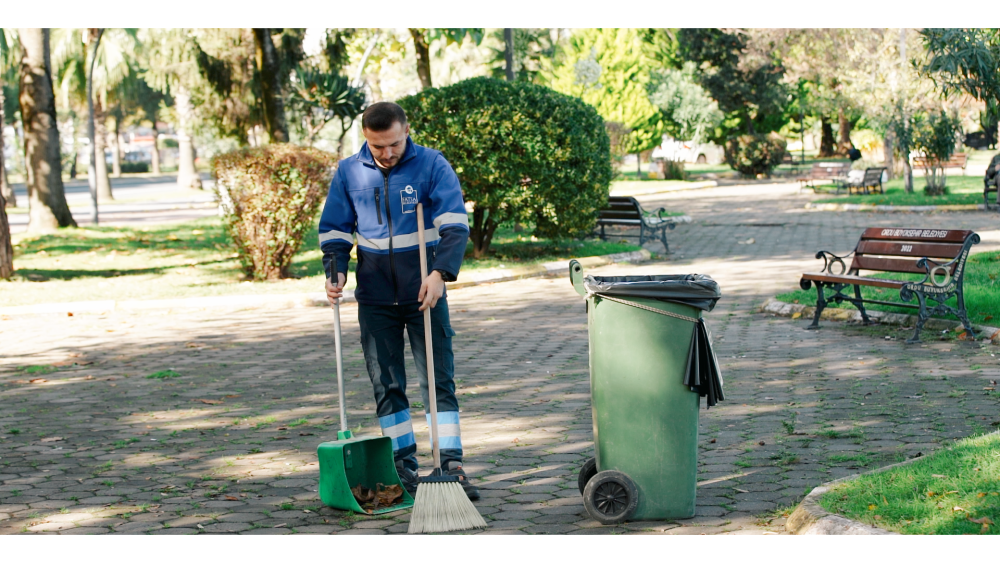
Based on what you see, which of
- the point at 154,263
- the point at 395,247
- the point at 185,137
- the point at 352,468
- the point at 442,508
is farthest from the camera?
the point at 185,137

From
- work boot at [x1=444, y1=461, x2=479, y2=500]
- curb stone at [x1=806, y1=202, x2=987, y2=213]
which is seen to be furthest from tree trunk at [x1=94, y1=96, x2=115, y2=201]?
work boot at [x1=444, y1=461, x2=479, y2=500]

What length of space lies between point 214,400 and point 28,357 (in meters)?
3.03

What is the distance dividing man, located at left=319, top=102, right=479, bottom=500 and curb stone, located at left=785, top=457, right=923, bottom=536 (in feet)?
5.02

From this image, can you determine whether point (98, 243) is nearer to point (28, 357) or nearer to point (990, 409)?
point (28, 357)

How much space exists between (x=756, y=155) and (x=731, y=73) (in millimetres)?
6931

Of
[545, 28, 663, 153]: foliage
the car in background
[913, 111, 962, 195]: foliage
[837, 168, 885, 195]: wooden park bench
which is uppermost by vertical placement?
[545, 28, 663, 153]: foliage

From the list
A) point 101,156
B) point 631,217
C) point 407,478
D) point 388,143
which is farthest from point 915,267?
point 101,156

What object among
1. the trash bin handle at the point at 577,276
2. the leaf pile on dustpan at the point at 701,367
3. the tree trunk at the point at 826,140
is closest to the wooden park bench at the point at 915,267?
the leaf pile on dustpan at the point at 701,367

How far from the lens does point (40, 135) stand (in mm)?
19922

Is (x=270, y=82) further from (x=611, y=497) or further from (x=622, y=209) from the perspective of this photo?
(x=611, y=497)

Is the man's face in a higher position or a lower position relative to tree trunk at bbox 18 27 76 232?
lower

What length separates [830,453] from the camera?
5.32 m

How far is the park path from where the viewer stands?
15.2 ft

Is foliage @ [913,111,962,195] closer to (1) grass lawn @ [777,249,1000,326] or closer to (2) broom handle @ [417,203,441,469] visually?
(1) grass lawn @ [777,249,1000,326]
